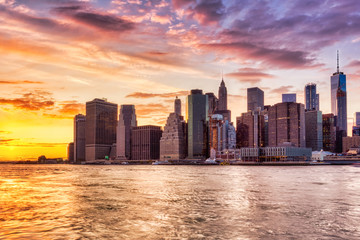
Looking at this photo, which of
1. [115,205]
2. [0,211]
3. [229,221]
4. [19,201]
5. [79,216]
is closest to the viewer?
[229,221]

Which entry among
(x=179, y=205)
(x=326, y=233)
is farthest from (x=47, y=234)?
(x=326, y=233)

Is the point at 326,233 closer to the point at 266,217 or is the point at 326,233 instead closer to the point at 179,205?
the point at 266,217

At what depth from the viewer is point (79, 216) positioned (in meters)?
44.5

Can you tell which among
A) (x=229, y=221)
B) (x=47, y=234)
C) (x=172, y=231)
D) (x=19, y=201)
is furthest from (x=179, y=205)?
(x=19, y=201)

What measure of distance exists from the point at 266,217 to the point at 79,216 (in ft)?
76.2

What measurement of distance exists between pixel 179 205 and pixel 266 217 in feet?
49.5

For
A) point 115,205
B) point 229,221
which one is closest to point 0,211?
point 115,205

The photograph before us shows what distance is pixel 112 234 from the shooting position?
3459 centimetres

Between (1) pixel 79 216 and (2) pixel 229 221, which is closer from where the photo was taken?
(2) pixel 229 221

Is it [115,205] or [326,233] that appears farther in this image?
[115,205]

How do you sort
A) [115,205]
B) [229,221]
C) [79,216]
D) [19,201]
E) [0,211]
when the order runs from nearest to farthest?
[229,221]
[79,216]
[0,211]
[115,205]
[19,201]

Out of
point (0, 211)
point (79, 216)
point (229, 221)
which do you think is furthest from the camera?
point (0, 211)

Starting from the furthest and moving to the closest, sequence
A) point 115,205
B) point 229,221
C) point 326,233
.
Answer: point 115,205, point 229,221, point 326,233

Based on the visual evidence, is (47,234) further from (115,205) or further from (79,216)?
(115,205)
